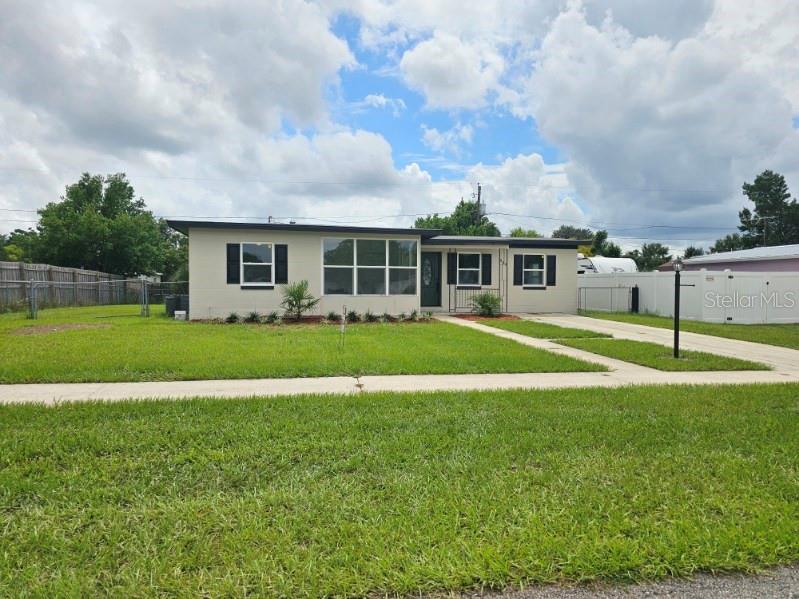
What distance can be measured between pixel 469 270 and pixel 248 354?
1207 cm

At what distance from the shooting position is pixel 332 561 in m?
2.71

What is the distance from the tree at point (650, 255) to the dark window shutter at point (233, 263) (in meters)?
51.1

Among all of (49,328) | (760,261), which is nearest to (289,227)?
(49,328)

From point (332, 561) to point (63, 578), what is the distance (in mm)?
1302

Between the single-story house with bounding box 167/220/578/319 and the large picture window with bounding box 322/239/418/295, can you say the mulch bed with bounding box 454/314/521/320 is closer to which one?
the single-story house with bounding box 167/220/578/319

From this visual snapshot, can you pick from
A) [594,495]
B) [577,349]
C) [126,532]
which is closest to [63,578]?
[126,532]

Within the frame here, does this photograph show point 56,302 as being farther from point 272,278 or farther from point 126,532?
point 126,532

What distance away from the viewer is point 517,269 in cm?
1980

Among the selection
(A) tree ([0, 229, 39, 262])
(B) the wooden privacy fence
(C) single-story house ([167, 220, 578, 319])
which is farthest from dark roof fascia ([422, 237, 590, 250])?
(A) tree ([0, 229, 39, 262])

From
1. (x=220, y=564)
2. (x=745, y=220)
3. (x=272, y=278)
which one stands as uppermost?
(x=745, y=220)

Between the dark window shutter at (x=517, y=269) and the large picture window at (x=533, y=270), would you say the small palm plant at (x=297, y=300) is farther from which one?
the large picture window at (x=533, y=270)

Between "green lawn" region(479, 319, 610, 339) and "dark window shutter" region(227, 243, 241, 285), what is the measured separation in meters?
7.63

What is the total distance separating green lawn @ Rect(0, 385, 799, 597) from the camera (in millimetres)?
2668

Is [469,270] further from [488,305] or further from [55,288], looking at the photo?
[55,288]
